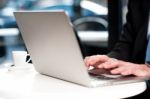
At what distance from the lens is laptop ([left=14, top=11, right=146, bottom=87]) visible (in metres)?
1.21

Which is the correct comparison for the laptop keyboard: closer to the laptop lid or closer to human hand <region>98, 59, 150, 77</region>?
human hand <region>98, 59, 150, 77</region>

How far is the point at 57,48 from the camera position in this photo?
4.34 ft

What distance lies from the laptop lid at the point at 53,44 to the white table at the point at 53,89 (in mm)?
45

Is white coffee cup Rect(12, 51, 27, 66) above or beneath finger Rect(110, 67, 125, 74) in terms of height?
beneath

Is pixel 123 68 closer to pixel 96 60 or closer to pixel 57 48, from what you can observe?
pixel 96 60

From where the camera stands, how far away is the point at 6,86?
1394 millimetres

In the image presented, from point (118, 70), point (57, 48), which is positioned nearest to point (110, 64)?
point (118, 70)

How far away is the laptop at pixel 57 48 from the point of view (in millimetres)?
1210

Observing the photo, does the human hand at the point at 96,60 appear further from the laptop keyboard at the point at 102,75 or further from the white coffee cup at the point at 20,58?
the white coffee cup at the point at 20,58

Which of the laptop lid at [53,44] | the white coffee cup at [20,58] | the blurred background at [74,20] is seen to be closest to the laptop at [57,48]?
the laptop lid at [53,44]

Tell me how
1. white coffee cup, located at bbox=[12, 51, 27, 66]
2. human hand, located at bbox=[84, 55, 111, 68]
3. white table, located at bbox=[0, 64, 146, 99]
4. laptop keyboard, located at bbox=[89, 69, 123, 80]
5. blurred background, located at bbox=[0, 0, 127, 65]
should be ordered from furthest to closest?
blurred background, located at bbox=[0, 0, 127, 65] → white coffee cup, located at bbox=[12, 51, 27, 66] → human hand, located at bbox=[84, 55, 111, 68] → laptop keyboard, located at bbox=[89, 69, 123, 80] → white table, located at bbox=[0, 64, 146, 99]

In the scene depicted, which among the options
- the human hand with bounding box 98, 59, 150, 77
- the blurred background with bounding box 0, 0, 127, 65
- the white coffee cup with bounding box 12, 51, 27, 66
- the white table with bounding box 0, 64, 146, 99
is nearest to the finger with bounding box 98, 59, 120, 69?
the human hand with bounding box 98, 59, 150, 77

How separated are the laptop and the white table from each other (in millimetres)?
36

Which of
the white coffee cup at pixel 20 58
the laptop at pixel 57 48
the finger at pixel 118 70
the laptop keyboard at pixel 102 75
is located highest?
the laptop at pixel 57 48
